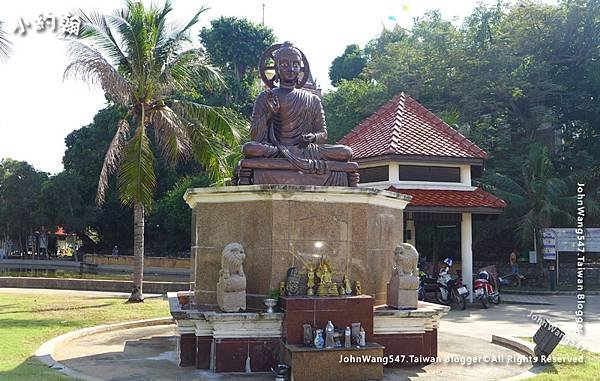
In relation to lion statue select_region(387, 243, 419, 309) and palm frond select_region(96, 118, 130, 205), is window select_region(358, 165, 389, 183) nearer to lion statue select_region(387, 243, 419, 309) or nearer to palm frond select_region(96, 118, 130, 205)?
palm frond select_region(96, 118, 130, 205)

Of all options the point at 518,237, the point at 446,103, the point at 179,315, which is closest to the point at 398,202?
the point at 179,315

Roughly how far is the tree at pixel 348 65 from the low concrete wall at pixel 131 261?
30.5 meters

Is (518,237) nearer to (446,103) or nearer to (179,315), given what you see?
(446,103)

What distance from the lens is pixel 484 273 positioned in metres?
18.6

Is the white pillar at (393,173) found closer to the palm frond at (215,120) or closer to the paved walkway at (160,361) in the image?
the palm frond at (215,120)

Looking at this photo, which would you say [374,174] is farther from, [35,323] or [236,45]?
[236,45]

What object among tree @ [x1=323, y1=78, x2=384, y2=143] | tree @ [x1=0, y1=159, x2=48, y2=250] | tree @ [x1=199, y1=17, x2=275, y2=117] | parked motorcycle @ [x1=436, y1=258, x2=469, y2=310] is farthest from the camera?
tree @ [x1=199, y1=17, x2=275, y2=117]

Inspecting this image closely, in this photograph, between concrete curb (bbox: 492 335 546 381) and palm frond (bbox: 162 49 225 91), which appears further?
palm frond (bbox: 162 49 225 91)

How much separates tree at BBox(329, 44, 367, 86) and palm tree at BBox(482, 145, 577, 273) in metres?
35.7

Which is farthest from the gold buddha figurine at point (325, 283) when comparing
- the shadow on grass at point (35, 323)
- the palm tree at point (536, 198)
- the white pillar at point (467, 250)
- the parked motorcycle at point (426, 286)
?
the palm tree at point (536, 198)

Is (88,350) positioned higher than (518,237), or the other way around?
(518,237)

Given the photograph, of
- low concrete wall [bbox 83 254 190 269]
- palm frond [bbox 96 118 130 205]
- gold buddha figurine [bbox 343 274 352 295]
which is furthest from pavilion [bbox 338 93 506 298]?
low concrete wall [bbox 83 254 190 269]

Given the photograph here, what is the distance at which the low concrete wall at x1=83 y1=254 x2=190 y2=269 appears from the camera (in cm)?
3425

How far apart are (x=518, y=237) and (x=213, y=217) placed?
64.7ft
